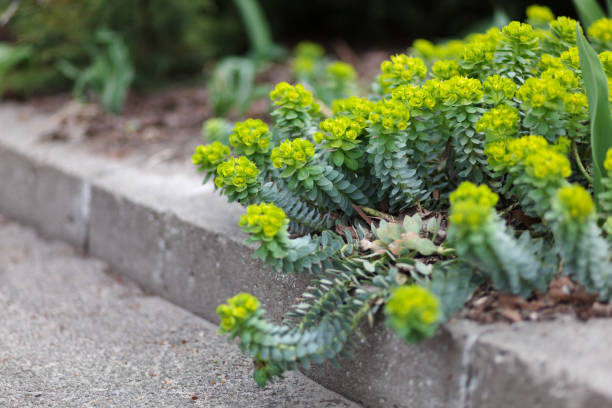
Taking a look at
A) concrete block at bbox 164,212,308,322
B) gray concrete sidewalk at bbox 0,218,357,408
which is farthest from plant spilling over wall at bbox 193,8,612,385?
gray concrete sidewalk at bbox 0,218,357,408

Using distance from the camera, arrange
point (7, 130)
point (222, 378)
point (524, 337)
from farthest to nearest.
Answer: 1. point (7, 130)
2. point (222, 378)
3. point (524, 337)

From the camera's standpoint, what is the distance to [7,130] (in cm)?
308

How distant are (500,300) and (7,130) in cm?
271

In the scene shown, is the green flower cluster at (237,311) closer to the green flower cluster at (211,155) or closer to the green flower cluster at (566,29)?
the green flower cluster at (211,155)

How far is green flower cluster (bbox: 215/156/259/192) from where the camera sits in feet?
4.71

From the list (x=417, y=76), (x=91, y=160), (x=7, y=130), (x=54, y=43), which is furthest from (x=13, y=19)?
(x=417, y=76)

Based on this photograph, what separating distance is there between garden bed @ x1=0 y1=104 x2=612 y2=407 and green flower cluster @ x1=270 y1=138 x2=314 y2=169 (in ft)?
1.01

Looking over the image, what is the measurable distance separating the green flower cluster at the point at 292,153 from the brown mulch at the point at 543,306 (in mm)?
509

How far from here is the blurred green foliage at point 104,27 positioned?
10.4 ft

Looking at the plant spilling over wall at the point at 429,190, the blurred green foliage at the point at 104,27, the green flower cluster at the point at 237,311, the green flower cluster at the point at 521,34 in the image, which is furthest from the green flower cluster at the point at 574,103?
the blurred green foliage at the point at 104,27

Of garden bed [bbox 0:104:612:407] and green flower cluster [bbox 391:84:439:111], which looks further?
green flower cluster [bbox 391:84:439:111]

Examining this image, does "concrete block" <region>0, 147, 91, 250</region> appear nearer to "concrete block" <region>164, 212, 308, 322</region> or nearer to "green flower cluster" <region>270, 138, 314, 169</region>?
"concrete block" <region>164, 212, 308, 322</region>

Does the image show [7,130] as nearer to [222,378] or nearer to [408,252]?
[222,378]

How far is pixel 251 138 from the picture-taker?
152 cm
